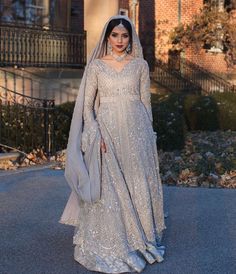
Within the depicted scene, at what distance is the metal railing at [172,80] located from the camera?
62.8ft

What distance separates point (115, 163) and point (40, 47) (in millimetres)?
9949

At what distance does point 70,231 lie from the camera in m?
5.57

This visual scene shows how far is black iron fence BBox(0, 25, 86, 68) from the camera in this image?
516 inches

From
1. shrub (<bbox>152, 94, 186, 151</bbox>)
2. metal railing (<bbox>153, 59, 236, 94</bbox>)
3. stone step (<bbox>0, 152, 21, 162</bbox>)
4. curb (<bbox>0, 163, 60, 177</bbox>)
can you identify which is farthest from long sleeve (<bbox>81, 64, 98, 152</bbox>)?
metal railing (<bbox>153, 59, 236, 94</bbox>)

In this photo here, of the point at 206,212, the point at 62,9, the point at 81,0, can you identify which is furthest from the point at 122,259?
the point at 81,0

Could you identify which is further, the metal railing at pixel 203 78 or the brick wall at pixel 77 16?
the metal railing at pixel 203 78

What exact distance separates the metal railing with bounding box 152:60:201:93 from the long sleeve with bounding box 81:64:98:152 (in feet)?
46.7

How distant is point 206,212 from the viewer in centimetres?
646

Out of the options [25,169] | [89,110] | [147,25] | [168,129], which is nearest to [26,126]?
[25,169]

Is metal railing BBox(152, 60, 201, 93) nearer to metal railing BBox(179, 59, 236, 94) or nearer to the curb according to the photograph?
metal railing BBox(179, 59, 236, 94)

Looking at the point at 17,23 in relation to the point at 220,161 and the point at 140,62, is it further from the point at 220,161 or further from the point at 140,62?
the point at 140,62

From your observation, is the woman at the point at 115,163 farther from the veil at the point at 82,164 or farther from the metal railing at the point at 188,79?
the metal railing at the point at 188,79

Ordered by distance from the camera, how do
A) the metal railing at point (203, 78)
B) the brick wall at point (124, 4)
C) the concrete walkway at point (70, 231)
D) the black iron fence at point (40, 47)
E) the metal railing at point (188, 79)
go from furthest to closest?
the metal railing at point (203, 78) → the metal railing at point (188, 79) → the brick wall at point (124, 4) → the black iron fence at point (40, 47) → the concrete walkway at point (70, 231)

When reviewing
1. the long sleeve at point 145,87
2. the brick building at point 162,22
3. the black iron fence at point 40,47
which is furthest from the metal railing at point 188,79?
the long sleeve at point 145,87
